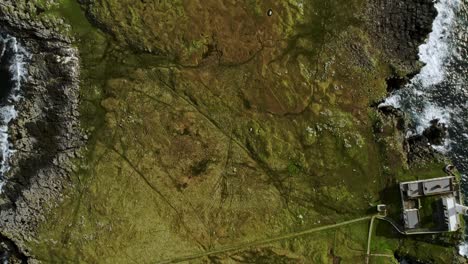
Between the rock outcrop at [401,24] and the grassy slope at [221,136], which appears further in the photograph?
the rock outcrop at [401,24]

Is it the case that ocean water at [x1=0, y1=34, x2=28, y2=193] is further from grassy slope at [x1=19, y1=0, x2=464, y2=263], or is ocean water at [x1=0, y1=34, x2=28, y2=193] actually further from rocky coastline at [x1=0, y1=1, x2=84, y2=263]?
grassy slope at [x1=19, y1=0, x2=464, y2=263]

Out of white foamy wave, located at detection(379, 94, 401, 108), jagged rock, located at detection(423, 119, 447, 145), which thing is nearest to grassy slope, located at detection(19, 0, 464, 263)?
white foamy wave, located at detection(379, 94, 401, 108)

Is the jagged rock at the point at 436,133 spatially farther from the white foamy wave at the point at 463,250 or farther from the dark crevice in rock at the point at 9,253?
the dark crevice in rock at the point at 9,253

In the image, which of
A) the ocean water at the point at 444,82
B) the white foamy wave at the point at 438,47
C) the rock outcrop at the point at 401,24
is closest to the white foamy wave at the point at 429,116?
the ocean water at the point at 444,82

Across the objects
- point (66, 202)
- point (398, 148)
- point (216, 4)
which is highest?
point (216, 4)

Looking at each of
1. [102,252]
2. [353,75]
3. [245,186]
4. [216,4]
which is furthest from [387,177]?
[102,252]

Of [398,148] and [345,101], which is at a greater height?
[345,101]

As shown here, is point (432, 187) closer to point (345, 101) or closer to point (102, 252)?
point (345, 101)

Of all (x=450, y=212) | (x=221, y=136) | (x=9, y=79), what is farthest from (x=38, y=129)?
(x=450, y=212)
